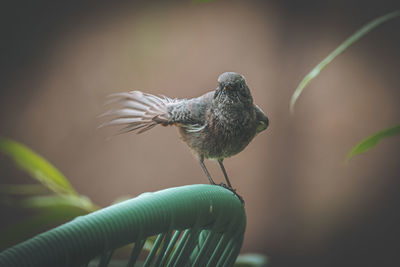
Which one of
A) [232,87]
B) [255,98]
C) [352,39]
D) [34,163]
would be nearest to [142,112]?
[232,87]

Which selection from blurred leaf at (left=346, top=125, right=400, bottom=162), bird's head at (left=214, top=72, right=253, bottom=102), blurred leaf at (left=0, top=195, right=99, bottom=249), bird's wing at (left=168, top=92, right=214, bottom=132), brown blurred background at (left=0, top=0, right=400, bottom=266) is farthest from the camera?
brown blurred background at (left=0, top=0, right=400, bottom=266)

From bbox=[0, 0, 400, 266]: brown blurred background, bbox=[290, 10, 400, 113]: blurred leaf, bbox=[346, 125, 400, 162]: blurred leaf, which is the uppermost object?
bbox=[290, 10, 400, 113]: blurred leaf

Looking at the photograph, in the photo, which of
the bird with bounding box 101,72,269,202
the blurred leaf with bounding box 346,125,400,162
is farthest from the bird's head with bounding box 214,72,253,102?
the blurred leaf with bounding box 346,125,400,162

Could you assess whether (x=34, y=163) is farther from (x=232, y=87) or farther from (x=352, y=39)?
(x=352, y=39)

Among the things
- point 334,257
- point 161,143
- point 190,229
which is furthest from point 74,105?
point 190,229

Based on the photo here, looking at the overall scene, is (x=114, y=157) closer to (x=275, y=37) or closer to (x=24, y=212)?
(x=24, y=212)

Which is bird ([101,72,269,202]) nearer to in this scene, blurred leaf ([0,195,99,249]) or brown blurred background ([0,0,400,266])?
blurred leaf ([0,195,99,249])
